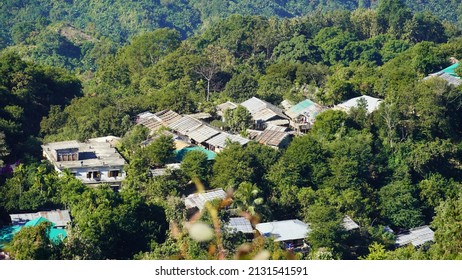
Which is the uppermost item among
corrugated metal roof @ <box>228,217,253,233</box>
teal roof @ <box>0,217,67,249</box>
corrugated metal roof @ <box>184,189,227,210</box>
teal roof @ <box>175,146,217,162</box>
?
teal roof @ <box>175,146,217,162</box>

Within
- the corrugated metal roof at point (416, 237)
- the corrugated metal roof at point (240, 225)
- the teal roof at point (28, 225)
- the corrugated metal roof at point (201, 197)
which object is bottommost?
the corrugated metal roof at point (416, 237)

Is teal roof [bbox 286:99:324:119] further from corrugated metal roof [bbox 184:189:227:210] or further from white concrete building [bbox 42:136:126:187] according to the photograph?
white concrete building [bbox 42:136:126:187]

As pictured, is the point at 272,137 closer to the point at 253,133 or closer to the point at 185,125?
the point at 253,133

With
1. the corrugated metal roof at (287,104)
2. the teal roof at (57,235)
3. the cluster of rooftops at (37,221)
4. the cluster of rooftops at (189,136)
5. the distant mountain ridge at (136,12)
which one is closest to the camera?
the teal roof at (57,235)

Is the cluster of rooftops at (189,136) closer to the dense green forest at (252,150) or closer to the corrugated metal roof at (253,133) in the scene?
the corrugated metal roof at (253,133)

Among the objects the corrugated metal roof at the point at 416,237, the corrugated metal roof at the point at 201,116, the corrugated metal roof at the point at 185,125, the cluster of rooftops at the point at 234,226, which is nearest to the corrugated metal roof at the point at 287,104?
the corrugated metal roof at the point at 201,116

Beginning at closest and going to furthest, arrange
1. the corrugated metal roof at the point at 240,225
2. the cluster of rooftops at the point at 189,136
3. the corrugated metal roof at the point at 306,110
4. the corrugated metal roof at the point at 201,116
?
the corrugated metal roof at the point at 240,225
the cluster of rooftops at the point at 189,136
the corrugated metal roof at the point at 306,110
the corrugated metal roof at the point at 201,116

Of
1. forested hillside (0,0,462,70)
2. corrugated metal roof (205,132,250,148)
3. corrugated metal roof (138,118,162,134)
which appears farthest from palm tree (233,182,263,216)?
forested hillside (0,0,462,70)
